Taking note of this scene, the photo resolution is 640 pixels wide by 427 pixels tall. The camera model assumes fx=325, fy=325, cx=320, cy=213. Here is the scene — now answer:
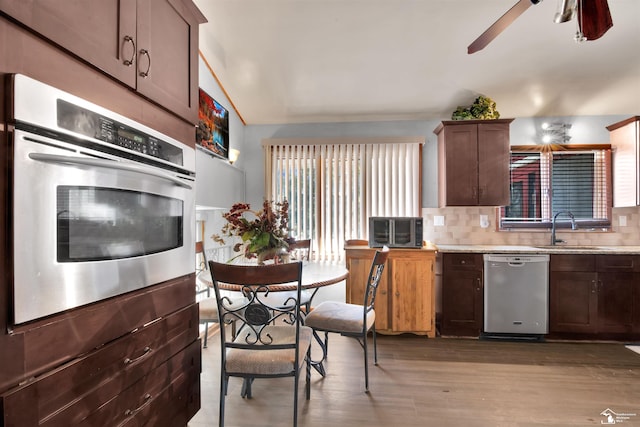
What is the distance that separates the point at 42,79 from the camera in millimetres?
834

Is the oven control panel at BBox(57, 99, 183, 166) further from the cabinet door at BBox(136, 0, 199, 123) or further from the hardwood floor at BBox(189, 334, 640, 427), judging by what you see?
the hardwood floor at BBox(189, 334, 640, 427)

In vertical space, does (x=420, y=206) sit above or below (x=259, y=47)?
below

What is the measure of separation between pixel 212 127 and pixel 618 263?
4.03 m

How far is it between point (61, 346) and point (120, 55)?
92 centimetres

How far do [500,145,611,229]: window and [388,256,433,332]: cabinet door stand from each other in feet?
4.18

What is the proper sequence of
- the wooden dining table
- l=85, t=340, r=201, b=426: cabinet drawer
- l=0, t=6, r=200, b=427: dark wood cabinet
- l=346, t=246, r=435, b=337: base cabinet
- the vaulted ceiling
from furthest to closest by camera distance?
l=346, t=246, r=435, b=337: base cabinet → the vaulted ceiling → the wooden dining table → l=85, t=340, r=201, b=426: cabinet drawer → l=0, t=6, r=200, b=427: dark wood cabinet

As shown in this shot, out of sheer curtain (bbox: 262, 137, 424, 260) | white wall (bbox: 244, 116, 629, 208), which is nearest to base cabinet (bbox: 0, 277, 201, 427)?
sheer curtain (bbox: 262, 137, 424, 260)

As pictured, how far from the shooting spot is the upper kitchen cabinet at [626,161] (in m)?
3.24

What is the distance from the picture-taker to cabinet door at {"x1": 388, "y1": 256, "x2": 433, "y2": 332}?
3.18m

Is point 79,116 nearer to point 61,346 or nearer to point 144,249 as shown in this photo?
point 144,249

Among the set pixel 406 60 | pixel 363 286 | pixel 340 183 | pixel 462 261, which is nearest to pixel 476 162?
pixel 462 261

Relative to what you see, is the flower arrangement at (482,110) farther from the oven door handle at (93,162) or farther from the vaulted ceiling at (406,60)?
the oven door handle at (93,162)

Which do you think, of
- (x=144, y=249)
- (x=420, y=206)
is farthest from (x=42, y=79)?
(x=420, y=206)

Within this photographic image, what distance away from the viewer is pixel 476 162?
3393 millimetres
